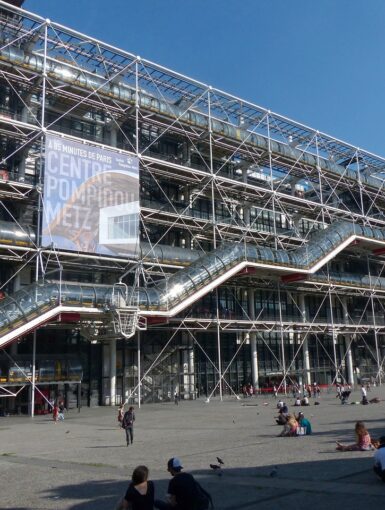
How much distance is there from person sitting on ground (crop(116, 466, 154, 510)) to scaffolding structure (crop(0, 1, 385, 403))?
18586mm

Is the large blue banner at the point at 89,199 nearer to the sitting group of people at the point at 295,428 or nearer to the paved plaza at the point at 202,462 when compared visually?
the paved plaza at the point at 202,462

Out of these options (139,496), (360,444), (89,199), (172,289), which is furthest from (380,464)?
(89,199)

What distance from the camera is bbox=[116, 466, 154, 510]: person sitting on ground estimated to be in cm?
569

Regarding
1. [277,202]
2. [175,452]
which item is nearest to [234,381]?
[277,202]

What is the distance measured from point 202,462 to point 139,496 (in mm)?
5789

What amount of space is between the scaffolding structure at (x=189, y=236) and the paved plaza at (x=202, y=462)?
8292 mm

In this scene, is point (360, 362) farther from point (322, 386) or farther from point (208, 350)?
point (208, 350)

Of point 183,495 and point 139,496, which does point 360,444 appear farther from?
point 139,496

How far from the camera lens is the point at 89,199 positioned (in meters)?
29.3

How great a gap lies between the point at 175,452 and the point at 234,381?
25.1 meters

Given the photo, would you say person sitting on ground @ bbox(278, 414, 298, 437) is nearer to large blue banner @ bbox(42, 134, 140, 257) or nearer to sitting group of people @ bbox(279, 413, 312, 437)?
sitting group of people @ bbox(279, 413, 312, 437)

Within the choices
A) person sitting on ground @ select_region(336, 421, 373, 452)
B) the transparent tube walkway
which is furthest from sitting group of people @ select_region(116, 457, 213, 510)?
the transparent tube walkway

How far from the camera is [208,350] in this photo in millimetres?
36625

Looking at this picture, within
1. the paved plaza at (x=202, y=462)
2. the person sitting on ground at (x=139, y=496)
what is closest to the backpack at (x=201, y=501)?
the person sitting on ground at (x=139, y=496)
